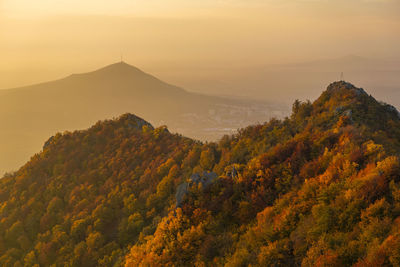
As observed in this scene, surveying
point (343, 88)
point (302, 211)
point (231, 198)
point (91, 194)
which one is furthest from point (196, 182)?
point (91, 194)

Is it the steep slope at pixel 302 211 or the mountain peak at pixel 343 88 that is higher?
the mountain peak at pixel 343 88

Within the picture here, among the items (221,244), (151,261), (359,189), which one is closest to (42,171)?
(151,261)

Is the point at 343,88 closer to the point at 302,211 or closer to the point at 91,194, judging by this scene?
the point at 302,211

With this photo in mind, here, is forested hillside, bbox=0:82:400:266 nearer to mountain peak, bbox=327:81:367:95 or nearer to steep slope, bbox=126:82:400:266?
steep slope, bbox=126:82:400:266

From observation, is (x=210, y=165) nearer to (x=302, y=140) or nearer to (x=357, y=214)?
(x=302, y=140)

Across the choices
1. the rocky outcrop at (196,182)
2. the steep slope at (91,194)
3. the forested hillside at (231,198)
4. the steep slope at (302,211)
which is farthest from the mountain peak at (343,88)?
the rocky outcrop at (196,182)

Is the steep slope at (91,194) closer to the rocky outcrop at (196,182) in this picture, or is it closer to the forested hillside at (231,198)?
the forested hillside at (231,198)
